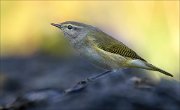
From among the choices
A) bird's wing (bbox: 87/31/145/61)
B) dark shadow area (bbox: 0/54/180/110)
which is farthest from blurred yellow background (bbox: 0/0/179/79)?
dark shadow area (bbox: 0/54/180/110)

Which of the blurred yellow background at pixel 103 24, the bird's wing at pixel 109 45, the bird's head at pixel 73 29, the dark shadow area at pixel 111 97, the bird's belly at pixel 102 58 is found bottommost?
the dark shadow area at pixel 111 97

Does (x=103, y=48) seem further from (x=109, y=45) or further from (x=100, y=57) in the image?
(x=100, y=57)

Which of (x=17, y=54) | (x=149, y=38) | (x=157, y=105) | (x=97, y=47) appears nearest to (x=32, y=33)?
(x=17, y=54)

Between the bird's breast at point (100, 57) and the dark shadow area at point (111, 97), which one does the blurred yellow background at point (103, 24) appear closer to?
the bird's breast at point (100, 57)

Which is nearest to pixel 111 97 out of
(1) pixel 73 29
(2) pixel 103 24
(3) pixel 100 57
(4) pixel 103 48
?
(3) pixel 100 57

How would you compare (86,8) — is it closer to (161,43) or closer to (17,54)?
(17,54)

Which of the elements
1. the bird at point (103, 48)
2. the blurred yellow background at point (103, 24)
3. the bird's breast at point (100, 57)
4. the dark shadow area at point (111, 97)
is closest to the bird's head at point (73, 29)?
the bird at point (103, 48)

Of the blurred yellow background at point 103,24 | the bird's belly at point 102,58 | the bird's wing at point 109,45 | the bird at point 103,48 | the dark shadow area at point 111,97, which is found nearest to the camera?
the dark shadow area at point 111,97

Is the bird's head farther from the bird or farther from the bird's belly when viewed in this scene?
the bird's belly
